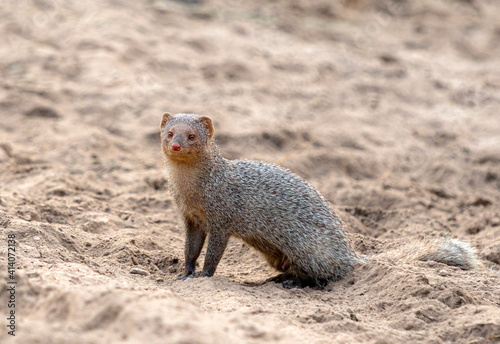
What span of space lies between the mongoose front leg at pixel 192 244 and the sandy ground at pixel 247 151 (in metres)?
0.16

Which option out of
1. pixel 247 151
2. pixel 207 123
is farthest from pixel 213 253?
pixel 247 151

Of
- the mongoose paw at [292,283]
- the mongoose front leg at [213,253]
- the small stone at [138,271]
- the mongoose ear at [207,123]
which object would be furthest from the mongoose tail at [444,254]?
the small stone at [138,271]

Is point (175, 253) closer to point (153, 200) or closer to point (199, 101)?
point (153, 200)

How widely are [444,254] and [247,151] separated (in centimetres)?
294

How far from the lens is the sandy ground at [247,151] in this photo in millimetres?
2986

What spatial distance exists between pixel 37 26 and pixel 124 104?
214 centimetres

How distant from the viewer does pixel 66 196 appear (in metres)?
5.24

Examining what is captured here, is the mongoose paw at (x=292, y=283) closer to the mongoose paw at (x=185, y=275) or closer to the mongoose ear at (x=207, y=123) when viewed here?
the mongoose paw at (x=185, y=275)

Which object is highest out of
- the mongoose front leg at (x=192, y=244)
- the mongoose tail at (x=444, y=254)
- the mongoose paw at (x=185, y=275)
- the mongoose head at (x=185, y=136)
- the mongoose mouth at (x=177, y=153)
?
the mongoose head at (x=185, y=136)

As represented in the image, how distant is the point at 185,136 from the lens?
396 cm

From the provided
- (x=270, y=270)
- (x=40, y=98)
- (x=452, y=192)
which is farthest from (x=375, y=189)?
(x=40, y=98)

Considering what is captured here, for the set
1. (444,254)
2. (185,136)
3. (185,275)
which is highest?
(185,136)

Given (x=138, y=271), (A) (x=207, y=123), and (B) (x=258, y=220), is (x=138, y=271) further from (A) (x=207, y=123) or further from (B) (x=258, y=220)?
(A) (x=207, y=123)

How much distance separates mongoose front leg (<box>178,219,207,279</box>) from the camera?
167 inches
